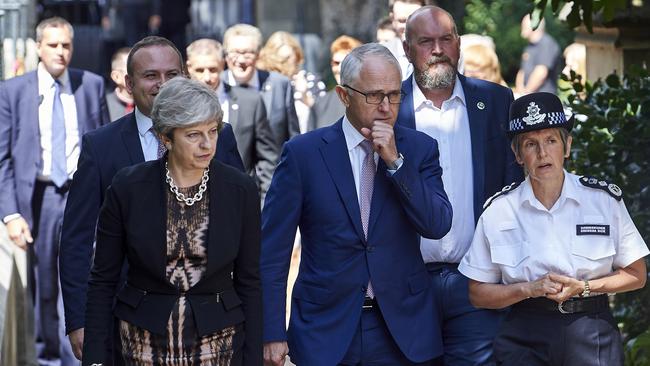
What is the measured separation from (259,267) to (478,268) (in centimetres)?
90

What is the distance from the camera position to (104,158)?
6.84 m

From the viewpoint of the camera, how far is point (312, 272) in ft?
21.7

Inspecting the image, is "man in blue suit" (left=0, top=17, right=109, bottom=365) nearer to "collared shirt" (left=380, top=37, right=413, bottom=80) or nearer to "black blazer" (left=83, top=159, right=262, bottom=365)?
"collared shirt" (left=380, top=37, right=413, bottom=80)

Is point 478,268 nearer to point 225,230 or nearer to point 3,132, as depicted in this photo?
point 225,230

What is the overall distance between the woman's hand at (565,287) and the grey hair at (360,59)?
41.7 inches

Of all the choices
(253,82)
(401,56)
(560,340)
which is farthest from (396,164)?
(253,82)

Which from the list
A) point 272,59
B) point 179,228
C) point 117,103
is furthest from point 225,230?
point 272,59

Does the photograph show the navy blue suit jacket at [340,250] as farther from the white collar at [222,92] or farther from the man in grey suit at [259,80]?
the man in grey suit at [259,80]

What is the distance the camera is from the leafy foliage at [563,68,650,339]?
344 inches

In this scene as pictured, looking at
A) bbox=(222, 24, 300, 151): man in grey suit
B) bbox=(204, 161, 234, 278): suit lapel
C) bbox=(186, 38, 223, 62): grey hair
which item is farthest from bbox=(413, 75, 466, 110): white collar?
bbox=(222, 24, 300, 151): man in grey suit

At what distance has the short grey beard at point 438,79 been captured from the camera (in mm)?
7344

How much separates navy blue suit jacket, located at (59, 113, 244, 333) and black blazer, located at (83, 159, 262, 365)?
64 cm

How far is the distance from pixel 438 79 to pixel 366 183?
902mm

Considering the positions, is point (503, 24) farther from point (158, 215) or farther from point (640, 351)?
point (158, 215)
